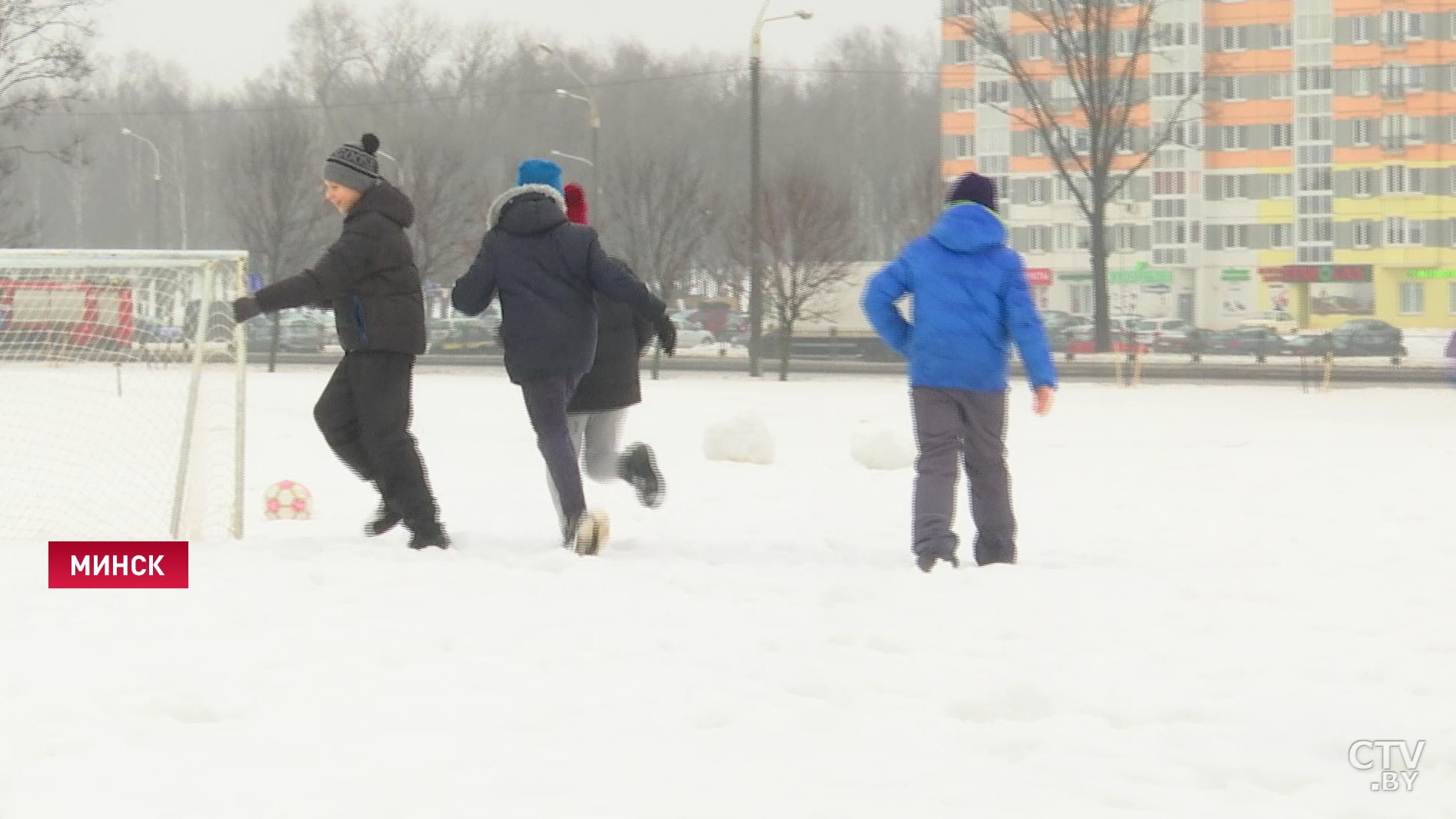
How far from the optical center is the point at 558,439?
739 centimetres

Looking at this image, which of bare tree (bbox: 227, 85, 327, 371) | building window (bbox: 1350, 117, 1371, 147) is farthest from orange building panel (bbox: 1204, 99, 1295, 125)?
bare tree (bbox: 227, 85, 327, 371)

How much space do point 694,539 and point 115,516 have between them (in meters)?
2.64

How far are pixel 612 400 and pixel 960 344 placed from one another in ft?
4.97

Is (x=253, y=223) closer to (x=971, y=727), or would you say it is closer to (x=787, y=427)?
(x=787, y=427)

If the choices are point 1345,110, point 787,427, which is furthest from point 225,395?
point 1345,110

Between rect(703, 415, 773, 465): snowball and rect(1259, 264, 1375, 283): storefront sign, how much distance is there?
6397cm

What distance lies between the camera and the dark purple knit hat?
283 inches

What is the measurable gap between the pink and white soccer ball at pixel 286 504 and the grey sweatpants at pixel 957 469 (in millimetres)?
3587

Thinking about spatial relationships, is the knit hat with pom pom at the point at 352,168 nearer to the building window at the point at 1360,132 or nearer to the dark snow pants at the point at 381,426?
the dark snow pants at the point at 381,426

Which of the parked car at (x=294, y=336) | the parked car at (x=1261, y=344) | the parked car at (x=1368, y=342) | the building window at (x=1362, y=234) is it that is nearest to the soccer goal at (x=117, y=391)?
the parked car at (x=1261, y=344)

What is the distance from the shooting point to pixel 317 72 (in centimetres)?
9369

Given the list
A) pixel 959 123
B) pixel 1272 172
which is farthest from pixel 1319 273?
pixel 959 123

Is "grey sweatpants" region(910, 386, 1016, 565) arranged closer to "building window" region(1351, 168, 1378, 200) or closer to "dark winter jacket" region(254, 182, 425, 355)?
"dark winter jacket" region(254, 182, 425, 355)

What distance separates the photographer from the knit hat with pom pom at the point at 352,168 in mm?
7227
